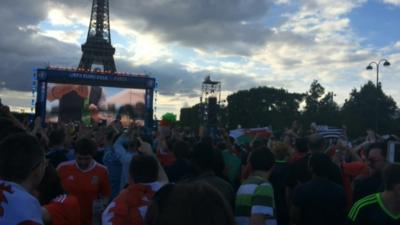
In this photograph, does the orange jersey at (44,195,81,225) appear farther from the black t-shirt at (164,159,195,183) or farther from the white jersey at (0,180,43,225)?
the black t-shirt at (164,159,195,183)

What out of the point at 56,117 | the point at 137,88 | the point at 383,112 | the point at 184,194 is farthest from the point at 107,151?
the point at 383,112

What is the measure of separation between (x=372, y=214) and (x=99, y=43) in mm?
71629

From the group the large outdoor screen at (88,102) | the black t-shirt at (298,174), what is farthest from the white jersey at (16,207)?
the large outdoor screen at (88,102)

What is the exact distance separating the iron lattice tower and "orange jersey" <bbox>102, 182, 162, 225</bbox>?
214ft

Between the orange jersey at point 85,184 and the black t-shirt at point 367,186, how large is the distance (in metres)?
3.07

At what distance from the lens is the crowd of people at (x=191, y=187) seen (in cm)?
192

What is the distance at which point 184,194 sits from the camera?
6.07ft

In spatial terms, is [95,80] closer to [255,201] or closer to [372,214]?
[255,201]

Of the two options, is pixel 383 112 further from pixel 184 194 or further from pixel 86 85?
pixel 184 194

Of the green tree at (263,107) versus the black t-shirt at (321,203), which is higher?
the green tree at (263,107)

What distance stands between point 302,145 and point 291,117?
77.7 meters

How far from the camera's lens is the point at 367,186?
5.59 meters

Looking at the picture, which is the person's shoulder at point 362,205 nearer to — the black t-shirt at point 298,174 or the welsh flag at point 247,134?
the black t-shirt at point 298,174

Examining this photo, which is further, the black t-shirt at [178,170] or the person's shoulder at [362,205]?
the black t-shirt at [178,170]
